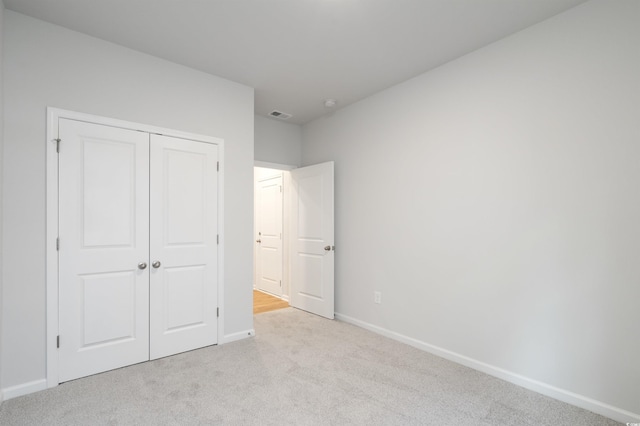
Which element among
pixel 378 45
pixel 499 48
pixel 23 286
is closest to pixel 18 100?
pixel 23 286

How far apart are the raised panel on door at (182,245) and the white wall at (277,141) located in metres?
1.25

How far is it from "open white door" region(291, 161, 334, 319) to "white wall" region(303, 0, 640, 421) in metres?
0.71

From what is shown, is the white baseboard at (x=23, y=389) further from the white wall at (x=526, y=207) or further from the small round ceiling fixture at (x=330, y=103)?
the small round ceiling fixture at (x=330, y=103)

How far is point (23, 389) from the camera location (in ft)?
7.50

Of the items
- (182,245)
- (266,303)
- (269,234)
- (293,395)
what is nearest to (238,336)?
(182,245)

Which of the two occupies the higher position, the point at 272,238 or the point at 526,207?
the point at 526,207

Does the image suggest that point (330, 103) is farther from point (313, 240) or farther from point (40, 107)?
point (40, 107)

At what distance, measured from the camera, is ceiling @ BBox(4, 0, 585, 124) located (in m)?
2.24

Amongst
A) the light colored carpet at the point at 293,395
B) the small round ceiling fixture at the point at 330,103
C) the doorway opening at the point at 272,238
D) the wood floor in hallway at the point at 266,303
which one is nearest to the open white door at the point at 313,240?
the wood floor in hallway at the point at 266,303

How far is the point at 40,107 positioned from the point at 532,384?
14.0 ft

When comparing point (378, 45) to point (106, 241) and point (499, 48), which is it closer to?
point (499, 48)

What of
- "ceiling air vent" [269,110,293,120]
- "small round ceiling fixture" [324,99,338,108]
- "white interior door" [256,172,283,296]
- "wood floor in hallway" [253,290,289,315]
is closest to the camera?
"small round ceiling fixture" [324,99,338,108]

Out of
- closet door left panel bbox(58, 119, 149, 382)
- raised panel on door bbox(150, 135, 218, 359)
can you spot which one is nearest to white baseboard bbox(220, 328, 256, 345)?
raised panel on door bbox(150, 135, 218, 359)

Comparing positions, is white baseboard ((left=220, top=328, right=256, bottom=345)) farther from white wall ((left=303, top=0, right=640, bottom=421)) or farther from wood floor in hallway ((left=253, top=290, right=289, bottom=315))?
white wall ((left=303, top=0, right=640, bottom=421))
